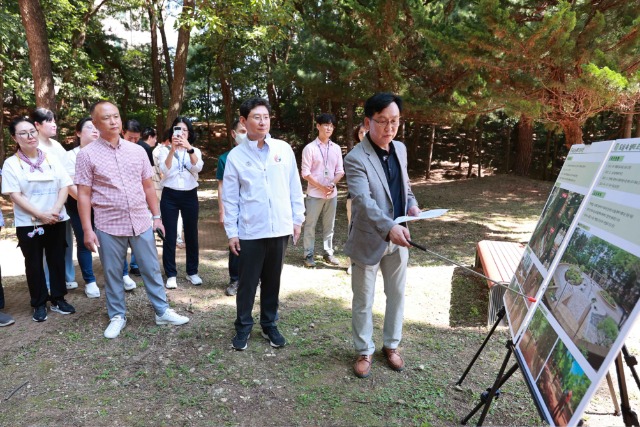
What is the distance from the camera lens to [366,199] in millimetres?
2605

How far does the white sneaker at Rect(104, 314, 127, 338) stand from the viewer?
341 centimetres

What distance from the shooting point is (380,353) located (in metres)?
3.23

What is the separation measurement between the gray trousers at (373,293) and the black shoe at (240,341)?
0.88 meters

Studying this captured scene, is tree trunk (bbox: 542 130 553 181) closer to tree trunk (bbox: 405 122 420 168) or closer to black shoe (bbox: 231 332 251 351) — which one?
tree trunk (bbox: 405 122 420 168)

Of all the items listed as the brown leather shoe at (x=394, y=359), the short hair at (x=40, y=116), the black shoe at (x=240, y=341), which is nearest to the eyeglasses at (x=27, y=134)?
the short hair at (x=40, y=116)

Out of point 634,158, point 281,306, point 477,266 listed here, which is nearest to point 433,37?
point 477,266

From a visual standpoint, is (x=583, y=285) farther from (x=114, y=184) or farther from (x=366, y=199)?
(x=114, y=184)

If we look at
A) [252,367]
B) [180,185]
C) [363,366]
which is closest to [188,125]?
[180,185]

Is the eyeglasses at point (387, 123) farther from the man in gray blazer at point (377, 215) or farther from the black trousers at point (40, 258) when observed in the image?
the black trousers at point (40, 258)

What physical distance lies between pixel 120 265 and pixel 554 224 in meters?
3.13

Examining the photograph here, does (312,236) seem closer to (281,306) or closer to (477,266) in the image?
(281,306)

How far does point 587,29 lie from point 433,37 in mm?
1823

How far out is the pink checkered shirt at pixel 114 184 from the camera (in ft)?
10.5

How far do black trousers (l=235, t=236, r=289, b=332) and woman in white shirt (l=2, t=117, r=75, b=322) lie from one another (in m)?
1.79
